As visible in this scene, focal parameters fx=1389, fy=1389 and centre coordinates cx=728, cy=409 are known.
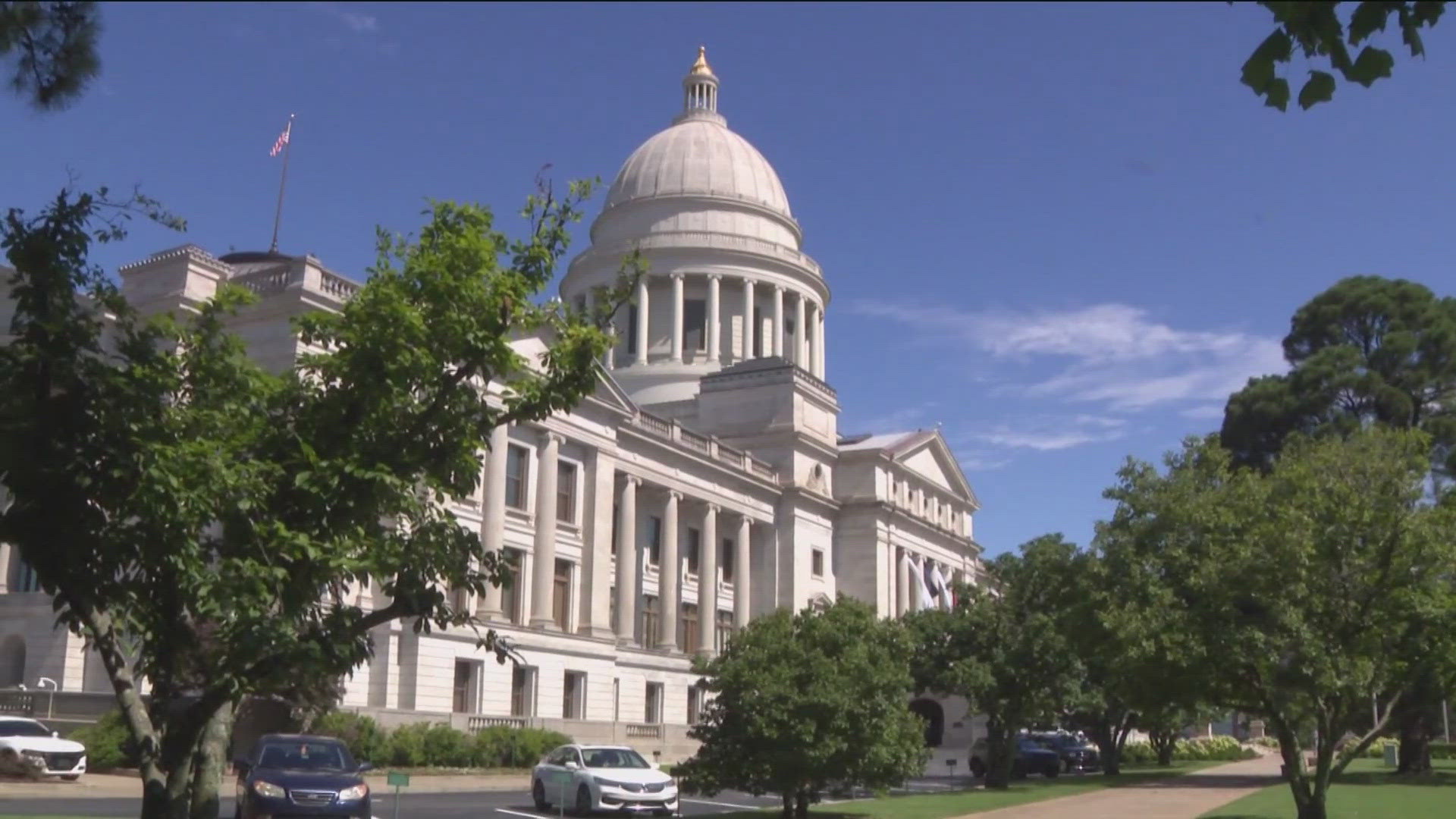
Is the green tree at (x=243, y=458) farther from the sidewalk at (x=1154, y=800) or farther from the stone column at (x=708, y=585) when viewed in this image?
the stone column at (x=708, y=585)

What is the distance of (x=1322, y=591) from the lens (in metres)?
24.3

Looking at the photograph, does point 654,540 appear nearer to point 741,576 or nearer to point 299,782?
point 741,576

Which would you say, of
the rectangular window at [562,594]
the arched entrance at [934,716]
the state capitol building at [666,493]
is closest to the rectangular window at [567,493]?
the state capitol building at [666,493]

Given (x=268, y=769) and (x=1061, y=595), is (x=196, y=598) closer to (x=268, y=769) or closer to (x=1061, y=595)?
(x=268, y=769)

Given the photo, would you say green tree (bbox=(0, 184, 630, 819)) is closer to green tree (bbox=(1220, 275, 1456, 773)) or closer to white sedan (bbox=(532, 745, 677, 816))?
white sedan (bbox=(532, 745, 677, 816))

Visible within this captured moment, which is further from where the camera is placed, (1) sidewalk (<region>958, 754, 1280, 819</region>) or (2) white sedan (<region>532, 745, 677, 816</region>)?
(1) sidewalk (<region>958, 754, 1280, 819</region>)

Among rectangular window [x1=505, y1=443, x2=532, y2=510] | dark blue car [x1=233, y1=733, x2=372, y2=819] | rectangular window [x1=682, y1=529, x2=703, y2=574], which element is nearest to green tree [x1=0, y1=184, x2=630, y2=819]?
dark blue car [x1=233, y1=733, x2=372, y2=819]

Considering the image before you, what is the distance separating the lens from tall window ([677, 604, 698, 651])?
6381 cm

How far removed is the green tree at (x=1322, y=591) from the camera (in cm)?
2366

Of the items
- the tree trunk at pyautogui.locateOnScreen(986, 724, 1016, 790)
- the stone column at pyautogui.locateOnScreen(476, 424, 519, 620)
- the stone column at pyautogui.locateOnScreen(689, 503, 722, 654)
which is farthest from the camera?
the stone column at pyautogui.locateOnScreen(689, 503, 722, 654)

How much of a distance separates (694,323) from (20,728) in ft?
195

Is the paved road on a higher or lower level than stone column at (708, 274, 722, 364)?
lower

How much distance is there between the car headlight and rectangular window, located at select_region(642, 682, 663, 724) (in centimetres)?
3786

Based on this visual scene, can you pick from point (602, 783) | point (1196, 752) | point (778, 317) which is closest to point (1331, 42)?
point (602, 783)
